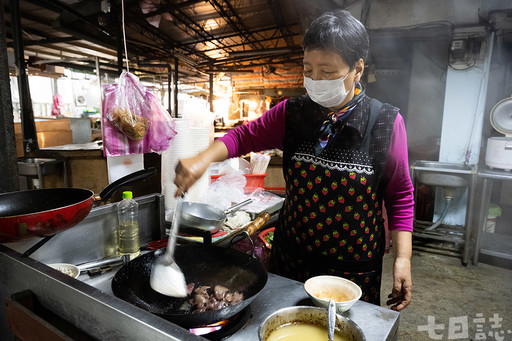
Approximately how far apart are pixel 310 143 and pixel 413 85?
5959mm

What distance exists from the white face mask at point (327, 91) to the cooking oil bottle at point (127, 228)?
115cm

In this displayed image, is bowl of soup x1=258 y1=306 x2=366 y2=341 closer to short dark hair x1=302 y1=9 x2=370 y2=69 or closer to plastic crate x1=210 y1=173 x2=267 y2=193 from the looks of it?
short dark hair x1=302 y1=9 x2=370 y2=69

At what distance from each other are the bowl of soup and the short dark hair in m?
1.11

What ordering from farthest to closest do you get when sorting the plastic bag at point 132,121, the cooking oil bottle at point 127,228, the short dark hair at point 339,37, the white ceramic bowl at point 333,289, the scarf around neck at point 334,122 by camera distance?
the plastic bag at point 132,121 < the cooking oil bottle at point 127,228 < the scarf around neck at point 334,122 < the short dark hair at point 339,37 < the white ceramic bowl at point 333,289

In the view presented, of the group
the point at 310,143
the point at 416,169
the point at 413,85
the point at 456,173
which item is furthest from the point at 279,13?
the point at 310,143

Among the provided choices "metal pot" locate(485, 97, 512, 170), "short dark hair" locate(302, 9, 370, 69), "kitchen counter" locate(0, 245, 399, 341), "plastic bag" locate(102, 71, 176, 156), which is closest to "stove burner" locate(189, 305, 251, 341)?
"kitchen counter" locate(0, 245, 399, 341)

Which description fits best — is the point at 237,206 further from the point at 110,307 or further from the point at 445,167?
the point at 445,167

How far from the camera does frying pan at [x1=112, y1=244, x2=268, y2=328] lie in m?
1.26

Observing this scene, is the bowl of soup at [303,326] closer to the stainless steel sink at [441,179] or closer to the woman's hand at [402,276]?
the woman's hand at [402,276]

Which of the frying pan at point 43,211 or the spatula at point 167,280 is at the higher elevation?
the frying pan at point 43,211

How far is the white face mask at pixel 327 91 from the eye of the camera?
4.94 ft

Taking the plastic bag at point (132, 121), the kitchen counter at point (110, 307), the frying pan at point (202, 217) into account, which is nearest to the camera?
the kitchen counter at point (110, 307)

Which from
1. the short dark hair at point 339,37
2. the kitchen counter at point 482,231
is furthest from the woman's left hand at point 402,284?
the kitchen counter at point 482,231

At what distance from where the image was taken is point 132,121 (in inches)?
84.4
